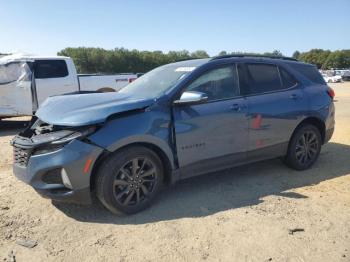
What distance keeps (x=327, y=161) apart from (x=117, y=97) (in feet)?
13.1

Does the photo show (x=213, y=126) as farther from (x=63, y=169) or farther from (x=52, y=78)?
(x=52, y=78)

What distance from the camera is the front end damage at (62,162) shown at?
4.19 m

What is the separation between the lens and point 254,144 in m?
5.64

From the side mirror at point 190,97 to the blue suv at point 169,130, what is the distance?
14 millimetres

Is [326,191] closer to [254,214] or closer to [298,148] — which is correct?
[298,148]

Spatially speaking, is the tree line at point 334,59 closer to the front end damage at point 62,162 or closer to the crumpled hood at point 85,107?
the crumpled hood at point 85,107

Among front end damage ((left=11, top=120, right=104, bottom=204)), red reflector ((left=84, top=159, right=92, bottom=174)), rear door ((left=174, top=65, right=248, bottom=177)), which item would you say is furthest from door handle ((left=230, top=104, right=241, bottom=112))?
red reflector ((left=84, top=159, right=92, bottom=174))

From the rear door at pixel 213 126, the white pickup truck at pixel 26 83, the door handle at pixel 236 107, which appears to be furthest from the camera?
the white pickup truck at pixel 26 83

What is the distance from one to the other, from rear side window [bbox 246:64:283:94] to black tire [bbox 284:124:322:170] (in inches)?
32.2

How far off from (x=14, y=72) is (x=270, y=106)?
317 inches

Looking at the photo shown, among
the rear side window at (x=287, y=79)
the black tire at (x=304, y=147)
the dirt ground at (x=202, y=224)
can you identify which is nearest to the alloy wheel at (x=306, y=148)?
the black tire at (x=304, y=147)

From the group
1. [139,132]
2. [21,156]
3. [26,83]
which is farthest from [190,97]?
[26,83]

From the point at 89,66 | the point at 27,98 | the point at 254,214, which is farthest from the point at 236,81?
the point at 89,66

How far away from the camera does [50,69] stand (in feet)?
38.1
